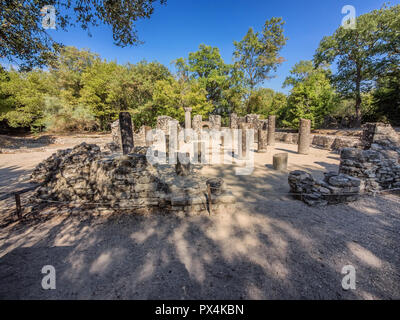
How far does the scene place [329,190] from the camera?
15.3 ft

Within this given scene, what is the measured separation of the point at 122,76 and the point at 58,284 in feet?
74.8

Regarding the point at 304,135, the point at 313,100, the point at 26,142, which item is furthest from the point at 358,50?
the point at 26,142

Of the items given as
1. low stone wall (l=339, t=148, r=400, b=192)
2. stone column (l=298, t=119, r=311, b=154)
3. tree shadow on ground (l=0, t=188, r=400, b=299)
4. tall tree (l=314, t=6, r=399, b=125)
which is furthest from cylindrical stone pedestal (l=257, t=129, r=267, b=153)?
tall tree (l=314, t=6, r=399, b=125)

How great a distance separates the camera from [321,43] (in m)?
21.1

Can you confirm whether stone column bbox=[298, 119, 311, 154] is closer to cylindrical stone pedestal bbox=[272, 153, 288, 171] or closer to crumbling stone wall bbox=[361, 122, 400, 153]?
crumbling stone wall bbox=[361, 122, 400, 153]

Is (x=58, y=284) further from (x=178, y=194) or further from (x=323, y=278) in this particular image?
(x=323, y=278)

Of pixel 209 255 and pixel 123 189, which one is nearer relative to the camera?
pixel 209 255

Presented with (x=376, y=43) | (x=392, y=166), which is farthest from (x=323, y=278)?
(x=376, y=43)

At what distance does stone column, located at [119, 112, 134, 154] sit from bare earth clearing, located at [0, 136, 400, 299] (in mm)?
5310

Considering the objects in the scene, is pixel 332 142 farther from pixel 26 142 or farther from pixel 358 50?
pixel 26 142

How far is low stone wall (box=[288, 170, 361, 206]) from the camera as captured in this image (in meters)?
4.61

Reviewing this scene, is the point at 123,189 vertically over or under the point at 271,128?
under

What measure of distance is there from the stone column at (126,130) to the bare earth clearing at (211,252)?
17.4 ft

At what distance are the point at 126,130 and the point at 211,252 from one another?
853cm
